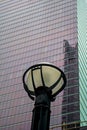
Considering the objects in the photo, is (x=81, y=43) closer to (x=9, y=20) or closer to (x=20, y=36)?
(x=20, y=36)

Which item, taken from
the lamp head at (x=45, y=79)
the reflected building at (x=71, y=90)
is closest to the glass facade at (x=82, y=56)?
the reflected building at (x=71, y=90)

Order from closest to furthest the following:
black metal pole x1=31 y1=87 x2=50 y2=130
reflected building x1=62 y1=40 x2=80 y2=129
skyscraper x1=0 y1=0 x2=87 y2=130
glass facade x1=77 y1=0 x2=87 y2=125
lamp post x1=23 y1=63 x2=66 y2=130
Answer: black metal pole x1=31 y1=87 x2=50 y2=130, lamp post x1=23 y1=63 x2=66 y2=130, reflected building x1=62 y1=40 x2=80 y2=129, skyscraper x1=0 y1=0 x2=87 y2=130, glass facade x1=77 y1=0 x2=87 y2=125

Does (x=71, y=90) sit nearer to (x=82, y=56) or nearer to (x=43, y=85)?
(x=82, y=56)

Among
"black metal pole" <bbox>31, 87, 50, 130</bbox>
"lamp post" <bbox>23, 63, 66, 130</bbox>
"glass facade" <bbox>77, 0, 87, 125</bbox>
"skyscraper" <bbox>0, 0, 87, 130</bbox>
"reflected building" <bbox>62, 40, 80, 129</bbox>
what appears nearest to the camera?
"black metal pole" <bbox>31, 87, 50, 130</bbox>

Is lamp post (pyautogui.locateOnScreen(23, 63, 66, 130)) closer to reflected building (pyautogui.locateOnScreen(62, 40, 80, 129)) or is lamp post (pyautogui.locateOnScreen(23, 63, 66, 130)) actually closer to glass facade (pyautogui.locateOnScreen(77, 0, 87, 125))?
reflected building (pyautogui.locateOnScreen(62, 40, 80, 129))

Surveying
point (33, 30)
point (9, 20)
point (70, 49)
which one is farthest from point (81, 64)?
point (9, 20)

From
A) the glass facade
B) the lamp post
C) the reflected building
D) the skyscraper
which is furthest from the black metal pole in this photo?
the glass facade

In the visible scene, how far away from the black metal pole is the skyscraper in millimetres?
62394

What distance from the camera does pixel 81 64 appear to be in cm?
9331

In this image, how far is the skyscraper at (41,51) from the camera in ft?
265

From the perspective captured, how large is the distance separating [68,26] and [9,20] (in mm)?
28406

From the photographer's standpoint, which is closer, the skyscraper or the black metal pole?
the black metal pole

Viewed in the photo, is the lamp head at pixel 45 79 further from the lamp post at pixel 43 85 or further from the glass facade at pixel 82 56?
the glass facade at pixel 82 56

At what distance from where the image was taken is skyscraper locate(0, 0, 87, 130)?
80750 mm
